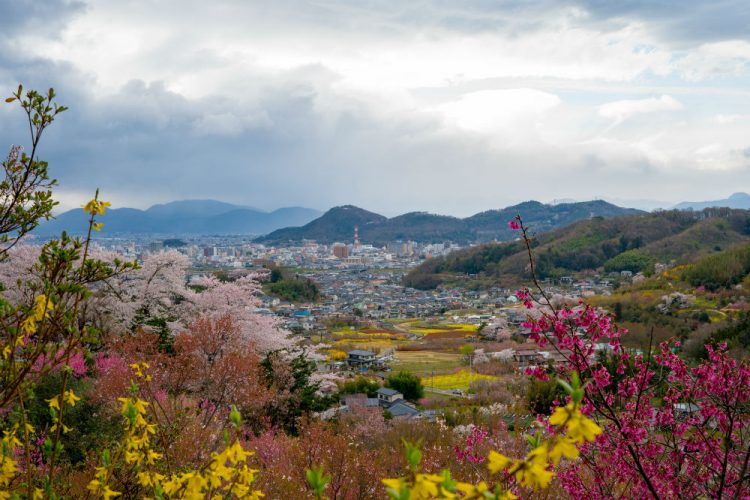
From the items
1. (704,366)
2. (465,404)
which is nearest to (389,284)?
(465,404)

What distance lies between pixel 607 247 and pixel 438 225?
259 feet

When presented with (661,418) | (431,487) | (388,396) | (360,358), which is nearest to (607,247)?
(360,358)

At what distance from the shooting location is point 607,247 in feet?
207

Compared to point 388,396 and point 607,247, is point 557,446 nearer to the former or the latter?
point 388,396

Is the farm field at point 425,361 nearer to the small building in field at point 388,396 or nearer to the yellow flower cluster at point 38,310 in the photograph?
the small building in field at point 388,396

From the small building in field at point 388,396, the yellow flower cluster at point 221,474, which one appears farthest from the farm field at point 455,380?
the yellow flower cluster at point 221,474

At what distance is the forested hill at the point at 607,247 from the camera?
186 feet

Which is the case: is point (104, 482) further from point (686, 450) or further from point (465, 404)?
point (465, 404)

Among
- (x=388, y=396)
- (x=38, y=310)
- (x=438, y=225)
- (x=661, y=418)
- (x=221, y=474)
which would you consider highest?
(x=438, y=225)

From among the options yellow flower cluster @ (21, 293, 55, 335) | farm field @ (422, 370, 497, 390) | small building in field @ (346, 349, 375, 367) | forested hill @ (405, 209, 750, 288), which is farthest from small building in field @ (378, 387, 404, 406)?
forested hill @ (405, 209, 750, 288)

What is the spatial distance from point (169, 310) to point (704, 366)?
50.7ft

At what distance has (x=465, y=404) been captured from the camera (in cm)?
1691

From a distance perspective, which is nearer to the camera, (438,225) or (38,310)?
(38,310)

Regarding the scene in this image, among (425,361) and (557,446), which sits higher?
(557,446)
